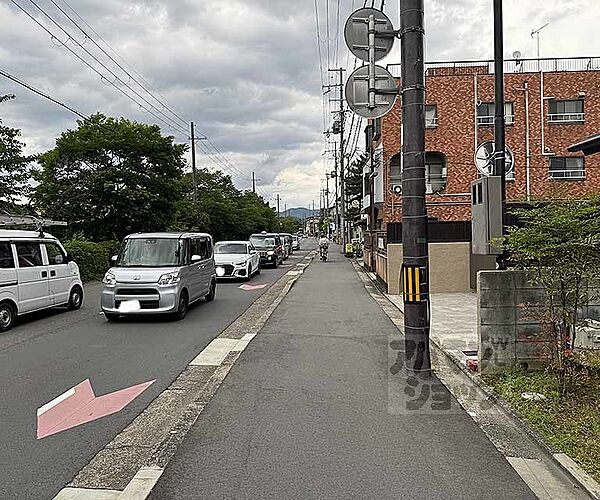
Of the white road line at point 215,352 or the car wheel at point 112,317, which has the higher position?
the car wheel at point 112,317

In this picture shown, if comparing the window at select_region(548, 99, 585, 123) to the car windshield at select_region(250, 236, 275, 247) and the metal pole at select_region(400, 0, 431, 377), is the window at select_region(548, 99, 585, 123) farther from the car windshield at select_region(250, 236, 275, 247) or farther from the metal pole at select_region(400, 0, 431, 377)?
the metal pole at select_region(400, 0, 431, 377)

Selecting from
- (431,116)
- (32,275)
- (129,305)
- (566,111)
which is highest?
(566,111)

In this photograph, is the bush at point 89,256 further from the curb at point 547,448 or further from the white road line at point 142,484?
the white road line at point 142,484

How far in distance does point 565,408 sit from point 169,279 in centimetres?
870

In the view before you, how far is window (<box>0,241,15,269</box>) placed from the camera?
1215cm

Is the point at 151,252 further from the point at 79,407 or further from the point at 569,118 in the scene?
the point at 569,118

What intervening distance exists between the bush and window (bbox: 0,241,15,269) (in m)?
10.2

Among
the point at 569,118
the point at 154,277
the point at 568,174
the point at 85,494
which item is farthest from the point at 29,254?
the point at 569,118

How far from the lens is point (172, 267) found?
44.3 ft

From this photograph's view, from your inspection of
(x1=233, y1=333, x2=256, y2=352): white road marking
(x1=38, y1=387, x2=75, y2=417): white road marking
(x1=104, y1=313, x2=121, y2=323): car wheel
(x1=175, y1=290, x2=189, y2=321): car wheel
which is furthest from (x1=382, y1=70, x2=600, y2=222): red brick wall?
(x1=38, y1=387, x2=75, y2=417): white road marking

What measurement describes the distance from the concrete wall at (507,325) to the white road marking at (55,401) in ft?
16.1

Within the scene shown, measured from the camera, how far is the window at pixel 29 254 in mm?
12773

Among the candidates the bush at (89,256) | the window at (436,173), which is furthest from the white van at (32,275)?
the window at (436,173)

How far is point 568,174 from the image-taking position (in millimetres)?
27531
